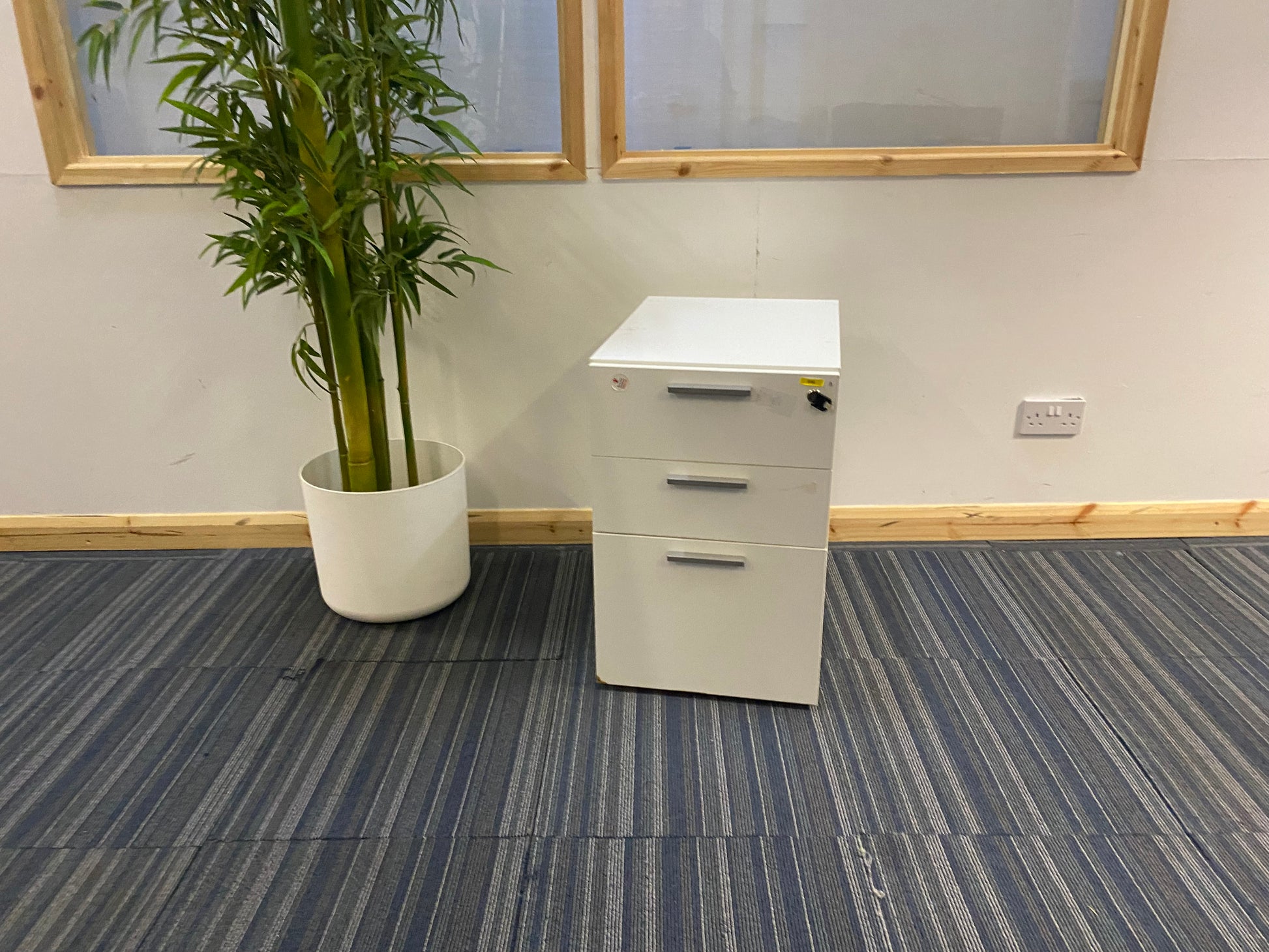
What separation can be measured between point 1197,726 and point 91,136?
2.66m

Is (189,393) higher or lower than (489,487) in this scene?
higher

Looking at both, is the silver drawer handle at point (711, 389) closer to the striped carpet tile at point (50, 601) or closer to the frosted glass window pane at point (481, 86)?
the frosted glass window pane at point (481, 86)

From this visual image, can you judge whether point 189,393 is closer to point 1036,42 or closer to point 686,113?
point 686,113

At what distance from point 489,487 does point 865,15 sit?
143 cm

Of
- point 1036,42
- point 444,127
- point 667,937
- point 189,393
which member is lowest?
point 667,937

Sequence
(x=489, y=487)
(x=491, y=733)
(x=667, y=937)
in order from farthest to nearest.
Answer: (x=489, y=487), (x=491, y=733), (x=667, y=937)

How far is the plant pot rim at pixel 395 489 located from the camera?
1845mm

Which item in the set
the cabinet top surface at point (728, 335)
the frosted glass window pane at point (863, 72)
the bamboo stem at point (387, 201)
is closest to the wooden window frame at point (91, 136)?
the frosted glass window pane at point (863, 72)

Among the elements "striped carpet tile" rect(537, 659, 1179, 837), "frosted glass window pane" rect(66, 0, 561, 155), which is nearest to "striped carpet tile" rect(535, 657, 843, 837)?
"striped carpet tile" rect(537, 659, 1179, 837)

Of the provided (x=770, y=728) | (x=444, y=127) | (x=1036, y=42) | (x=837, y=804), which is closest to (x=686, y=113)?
(x=444, y=127)

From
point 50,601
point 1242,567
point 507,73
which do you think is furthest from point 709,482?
point 50,601

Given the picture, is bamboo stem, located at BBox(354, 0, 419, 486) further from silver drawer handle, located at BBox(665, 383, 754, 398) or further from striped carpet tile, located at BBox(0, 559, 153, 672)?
striped carpet tile, located at BBox(0, 559, 153, 672)

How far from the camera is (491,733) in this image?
5.31 ft

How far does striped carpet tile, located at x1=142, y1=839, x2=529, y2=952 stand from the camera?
121cm
